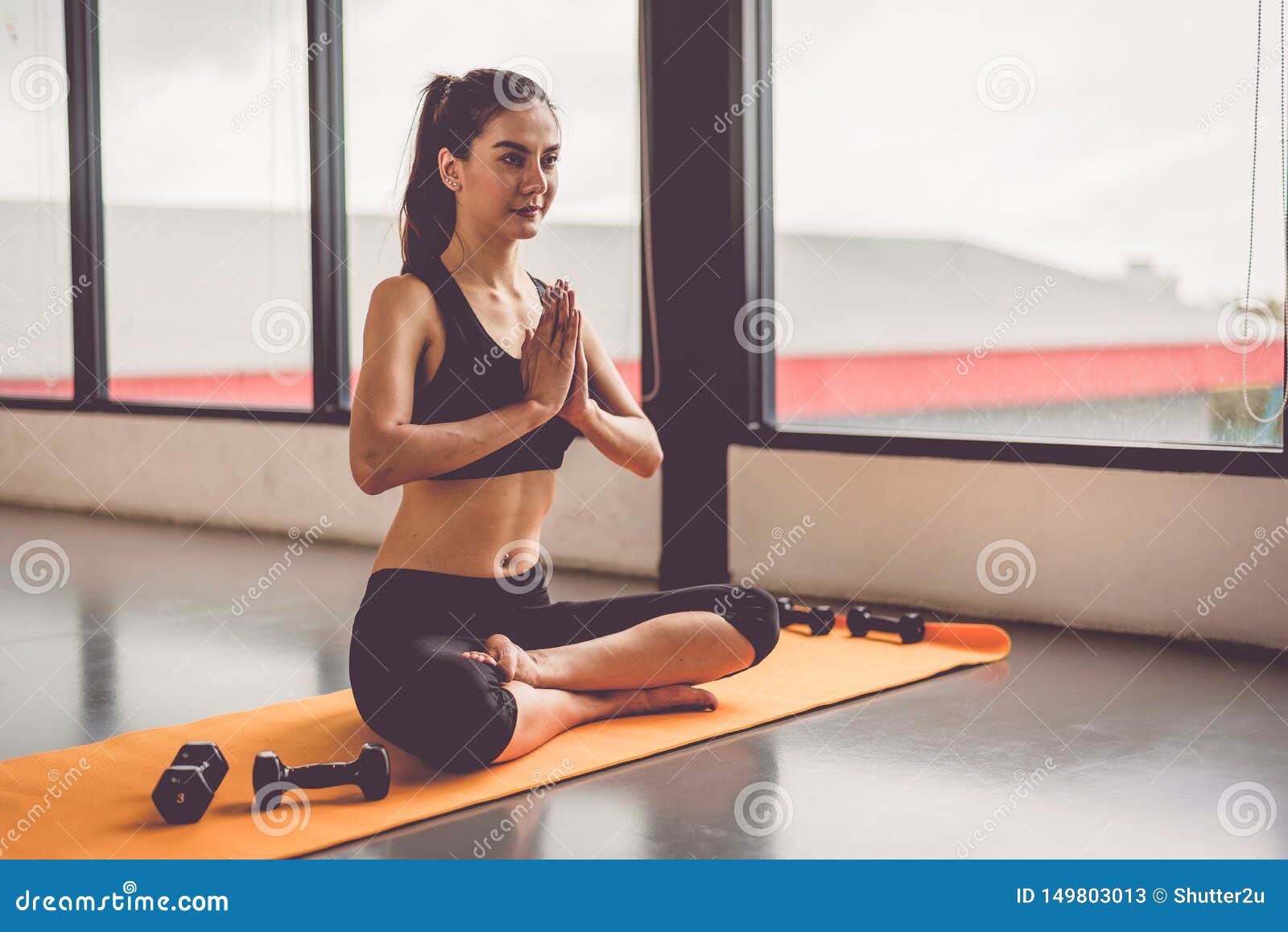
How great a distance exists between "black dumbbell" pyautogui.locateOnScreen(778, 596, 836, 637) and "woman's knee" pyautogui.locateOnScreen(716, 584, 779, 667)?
643 millimetres

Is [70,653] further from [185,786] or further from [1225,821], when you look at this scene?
[1225,821]

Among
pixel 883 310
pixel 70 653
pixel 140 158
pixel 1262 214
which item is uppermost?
pixel 140 158

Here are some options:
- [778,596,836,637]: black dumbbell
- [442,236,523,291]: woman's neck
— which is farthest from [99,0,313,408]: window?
[442,236,523,291]: woman's neck

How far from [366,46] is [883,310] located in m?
2.27

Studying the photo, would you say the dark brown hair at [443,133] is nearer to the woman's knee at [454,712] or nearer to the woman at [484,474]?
the woman at [484,474]

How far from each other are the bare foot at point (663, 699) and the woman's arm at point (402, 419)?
1.80 feet

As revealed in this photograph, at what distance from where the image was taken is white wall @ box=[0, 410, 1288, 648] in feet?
10.1

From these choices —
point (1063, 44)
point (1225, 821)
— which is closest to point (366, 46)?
point (1063, 44)

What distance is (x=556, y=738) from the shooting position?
2.40m

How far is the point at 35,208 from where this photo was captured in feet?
21.0

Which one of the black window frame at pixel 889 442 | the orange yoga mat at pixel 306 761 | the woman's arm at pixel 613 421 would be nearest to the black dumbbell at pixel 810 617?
the orange yoga mat at pixel 306 761

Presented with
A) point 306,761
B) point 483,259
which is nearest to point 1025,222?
point 483,259

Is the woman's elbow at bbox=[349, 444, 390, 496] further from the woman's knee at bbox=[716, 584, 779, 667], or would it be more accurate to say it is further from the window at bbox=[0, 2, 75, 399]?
the window at bbox=[0, 2, 75, 399]
